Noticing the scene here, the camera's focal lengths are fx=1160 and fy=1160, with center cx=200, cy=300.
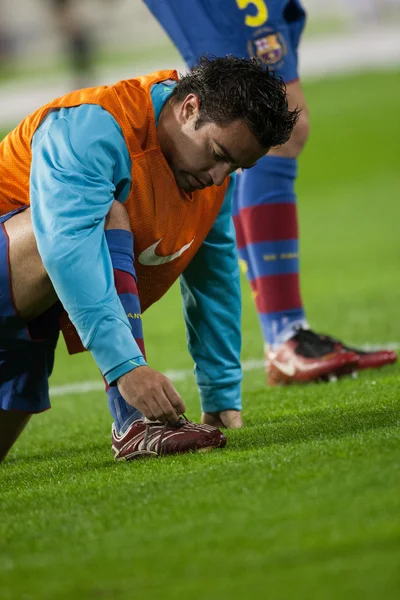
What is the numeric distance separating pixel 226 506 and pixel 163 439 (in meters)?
0.52

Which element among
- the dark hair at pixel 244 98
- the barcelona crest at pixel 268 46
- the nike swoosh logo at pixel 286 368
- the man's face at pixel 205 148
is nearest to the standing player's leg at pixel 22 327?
the man's face at pixel 205 148

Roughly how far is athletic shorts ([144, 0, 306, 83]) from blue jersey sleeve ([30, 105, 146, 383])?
1.15 meters

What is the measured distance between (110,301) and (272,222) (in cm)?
136

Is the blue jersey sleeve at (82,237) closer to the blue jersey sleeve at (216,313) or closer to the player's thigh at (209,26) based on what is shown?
the blue jersey sleeve at (216,313)

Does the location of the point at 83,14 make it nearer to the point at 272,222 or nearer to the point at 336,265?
the point at 336,265

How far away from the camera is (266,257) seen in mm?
3434

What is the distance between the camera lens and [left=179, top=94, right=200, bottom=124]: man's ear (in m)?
2.26

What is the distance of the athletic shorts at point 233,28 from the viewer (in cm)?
328

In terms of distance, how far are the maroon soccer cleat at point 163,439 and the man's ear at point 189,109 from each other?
599mm

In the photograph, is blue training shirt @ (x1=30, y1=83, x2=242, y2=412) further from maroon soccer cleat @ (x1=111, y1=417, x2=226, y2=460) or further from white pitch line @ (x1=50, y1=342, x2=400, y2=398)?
white pitch line @ (x1=50, y1=342, x2=400, y2=398)

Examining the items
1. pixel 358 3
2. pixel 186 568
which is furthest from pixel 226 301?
pixel 358 3

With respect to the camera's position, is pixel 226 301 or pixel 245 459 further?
pixel 226 301

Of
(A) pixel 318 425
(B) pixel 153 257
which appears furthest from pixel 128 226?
(A) pixel 318 425

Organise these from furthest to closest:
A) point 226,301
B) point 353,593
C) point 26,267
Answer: point 226,301 → point 26,267 → point 353,593
